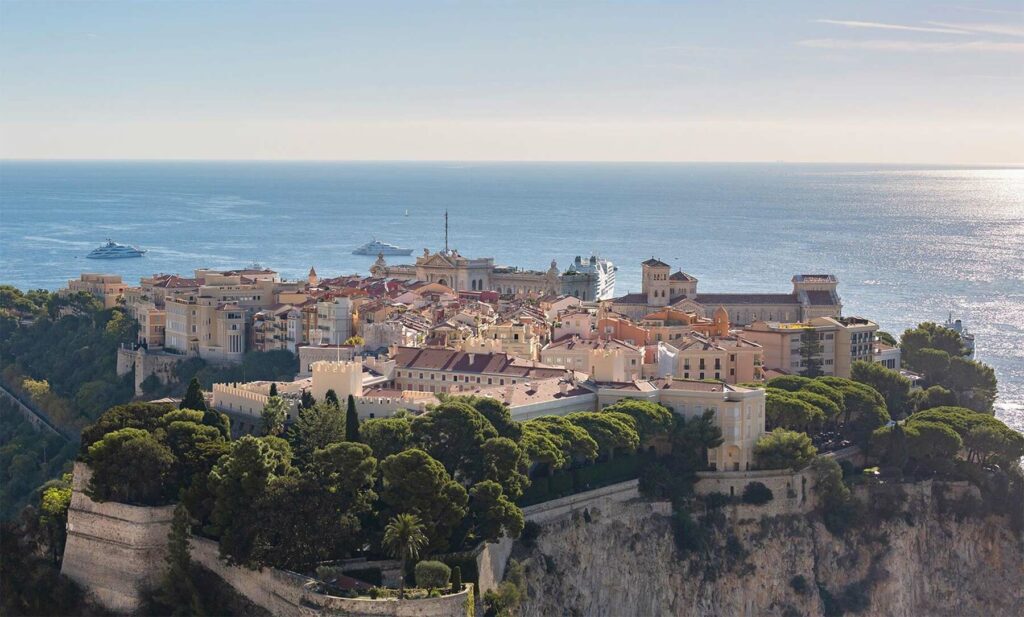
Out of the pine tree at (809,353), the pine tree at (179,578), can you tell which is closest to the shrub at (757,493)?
the pine tree at (809,353)

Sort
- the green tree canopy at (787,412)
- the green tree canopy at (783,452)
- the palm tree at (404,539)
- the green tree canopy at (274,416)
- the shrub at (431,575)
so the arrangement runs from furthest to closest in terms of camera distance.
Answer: the green tree canopy at (787,412)
the green tree canopy at (783,452)
the green tree canopy at (274,416)
the palm tree at (404,539)
the shrub at (431,575)

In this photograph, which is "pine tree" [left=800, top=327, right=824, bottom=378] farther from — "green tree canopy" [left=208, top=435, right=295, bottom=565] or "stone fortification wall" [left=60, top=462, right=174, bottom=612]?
"stone fortification wall" [left=60, top=462, right=174, bottom=612]

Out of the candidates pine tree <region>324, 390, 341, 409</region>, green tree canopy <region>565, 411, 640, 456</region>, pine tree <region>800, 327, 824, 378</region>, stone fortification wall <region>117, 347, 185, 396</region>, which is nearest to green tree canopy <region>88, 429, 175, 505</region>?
pine tree <region>324, 390, 341, 409</region>

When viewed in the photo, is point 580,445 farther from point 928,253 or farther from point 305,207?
point 305,207

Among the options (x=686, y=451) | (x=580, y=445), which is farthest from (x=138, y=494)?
(x=686, y=451)

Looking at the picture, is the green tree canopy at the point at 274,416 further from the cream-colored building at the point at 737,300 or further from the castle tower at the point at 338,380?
the cream-colored building at the point at 737,300

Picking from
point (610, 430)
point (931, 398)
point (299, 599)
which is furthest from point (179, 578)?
point (931, 398)
